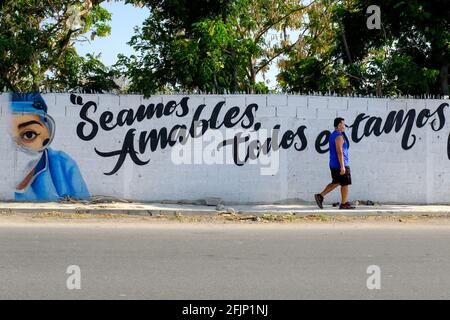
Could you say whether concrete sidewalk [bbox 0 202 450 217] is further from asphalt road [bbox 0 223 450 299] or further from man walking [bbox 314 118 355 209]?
asphalt road [bbox 0 223 450 299]

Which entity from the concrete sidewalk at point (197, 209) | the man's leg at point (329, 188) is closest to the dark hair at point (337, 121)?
the man's leg at point (329, 188)

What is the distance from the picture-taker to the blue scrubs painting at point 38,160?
38.9 feet

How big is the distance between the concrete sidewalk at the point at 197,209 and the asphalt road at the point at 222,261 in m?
1.08

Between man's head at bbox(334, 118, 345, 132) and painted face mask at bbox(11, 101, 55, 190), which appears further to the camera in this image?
painted face mask at bbox(11, 101, 55, 190)

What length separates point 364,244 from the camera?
26.8ft

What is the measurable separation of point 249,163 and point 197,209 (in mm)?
1548

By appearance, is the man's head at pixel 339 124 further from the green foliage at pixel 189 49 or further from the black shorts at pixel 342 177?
the green foliage at pixel 189 49

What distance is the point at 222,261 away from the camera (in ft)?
22.8

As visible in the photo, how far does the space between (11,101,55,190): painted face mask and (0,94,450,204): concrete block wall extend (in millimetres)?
148

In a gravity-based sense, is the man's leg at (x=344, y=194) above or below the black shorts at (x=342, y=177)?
below

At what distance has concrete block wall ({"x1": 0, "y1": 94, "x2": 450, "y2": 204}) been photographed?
11.9 meters

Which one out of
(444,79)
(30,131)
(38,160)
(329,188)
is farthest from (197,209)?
(444,79)

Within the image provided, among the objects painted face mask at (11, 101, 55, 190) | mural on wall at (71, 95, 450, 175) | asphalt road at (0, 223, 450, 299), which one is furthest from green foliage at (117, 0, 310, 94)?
asphalt road at (0, 223, 450, 299)

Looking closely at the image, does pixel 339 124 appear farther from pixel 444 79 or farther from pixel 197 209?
pixel 444 79
